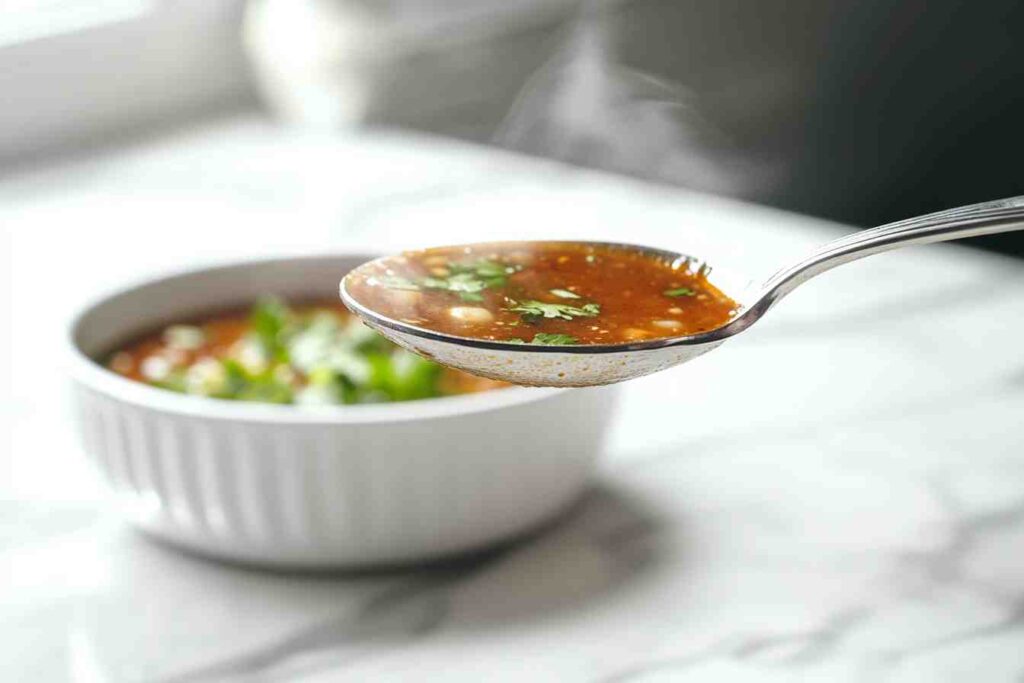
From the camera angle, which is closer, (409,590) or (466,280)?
(466,280)

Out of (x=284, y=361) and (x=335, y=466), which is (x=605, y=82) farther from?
(x=335, y=466)

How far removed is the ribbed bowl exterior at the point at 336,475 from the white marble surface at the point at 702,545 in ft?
0.13

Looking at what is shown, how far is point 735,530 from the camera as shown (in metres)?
0.88

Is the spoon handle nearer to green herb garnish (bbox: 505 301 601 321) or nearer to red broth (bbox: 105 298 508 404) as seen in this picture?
green herb garnish (bbox: 505 301 601 321)

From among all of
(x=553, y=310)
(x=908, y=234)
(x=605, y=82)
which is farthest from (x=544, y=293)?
(x=605, y=82)

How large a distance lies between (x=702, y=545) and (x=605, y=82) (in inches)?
35.0

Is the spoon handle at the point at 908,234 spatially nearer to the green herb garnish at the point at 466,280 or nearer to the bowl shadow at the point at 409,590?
the green herb garnish at the point at 466,280

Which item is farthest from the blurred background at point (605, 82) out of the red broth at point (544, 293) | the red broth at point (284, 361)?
the red broth at point (544, 293)

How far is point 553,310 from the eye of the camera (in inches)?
23.5

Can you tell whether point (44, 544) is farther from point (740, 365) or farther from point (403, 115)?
point (403, 115)

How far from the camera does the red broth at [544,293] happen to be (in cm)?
58

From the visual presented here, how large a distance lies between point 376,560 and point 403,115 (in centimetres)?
120

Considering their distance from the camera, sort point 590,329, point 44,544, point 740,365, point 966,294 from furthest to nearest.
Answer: point 966,294 → point 740,365 → point 44,544 → point 590,329

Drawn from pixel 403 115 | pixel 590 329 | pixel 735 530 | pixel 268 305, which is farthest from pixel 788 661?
pixel 403 115
